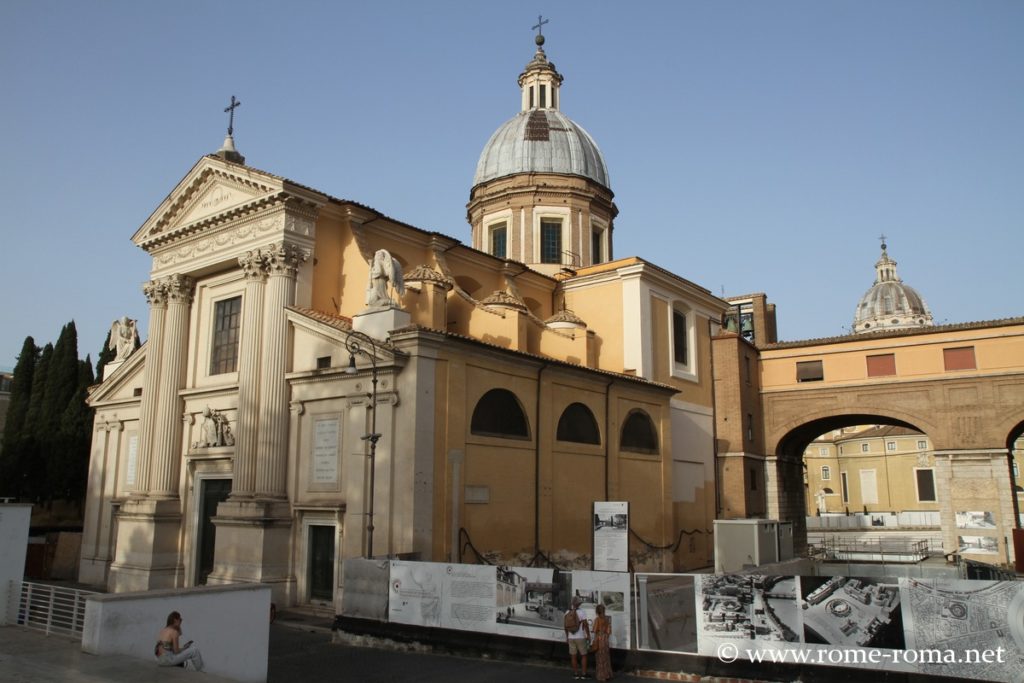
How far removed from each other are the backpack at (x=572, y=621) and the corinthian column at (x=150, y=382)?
51.0 feet

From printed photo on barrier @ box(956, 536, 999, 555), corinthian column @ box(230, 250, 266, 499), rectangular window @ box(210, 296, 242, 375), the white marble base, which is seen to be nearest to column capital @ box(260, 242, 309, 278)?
corinthian column @ box(230, 250, 266, 499)

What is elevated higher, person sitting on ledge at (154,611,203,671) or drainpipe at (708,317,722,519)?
drainpipe at (708,317,722,519)

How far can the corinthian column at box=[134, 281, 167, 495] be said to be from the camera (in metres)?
23.4

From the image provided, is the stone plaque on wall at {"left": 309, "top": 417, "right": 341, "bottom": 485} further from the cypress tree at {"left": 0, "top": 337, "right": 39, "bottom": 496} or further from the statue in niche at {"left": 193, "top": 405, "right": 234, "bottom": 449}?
the cypress tree at {"left": 0, "top": 337, "right": 39, "bottom": 496}

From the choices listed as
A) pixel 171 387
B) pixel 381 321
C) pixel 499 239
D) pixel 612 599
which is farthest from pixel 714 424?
pixel 612 599

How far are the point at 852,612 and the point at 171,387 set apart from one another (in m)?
19.5

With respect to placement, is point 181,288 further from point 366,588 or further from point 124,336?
point 366,588

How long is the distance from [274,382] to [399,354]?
4399 millimetres

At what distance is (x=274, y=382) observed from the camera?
20344 mm

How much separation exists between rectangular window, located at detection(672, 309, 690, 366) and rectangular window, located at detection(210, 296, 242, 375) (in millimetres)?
A: 16009

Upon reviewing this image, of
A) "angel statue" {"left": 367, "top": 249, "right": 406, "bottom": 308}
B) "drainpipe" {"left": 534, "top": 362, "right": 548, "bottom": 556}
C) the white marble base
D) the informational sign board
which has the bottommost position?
the informational sign board

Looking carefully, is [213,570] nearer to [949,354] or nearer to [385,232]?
[385,232]

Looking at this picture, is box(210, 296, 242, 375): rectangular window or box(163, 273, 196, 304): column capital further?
box(163, 273, 196, 304): column capital

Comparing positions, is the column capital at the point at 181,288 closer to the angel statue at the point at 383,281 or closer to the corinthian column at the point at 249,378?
the corinthian column at the point at 249,378
